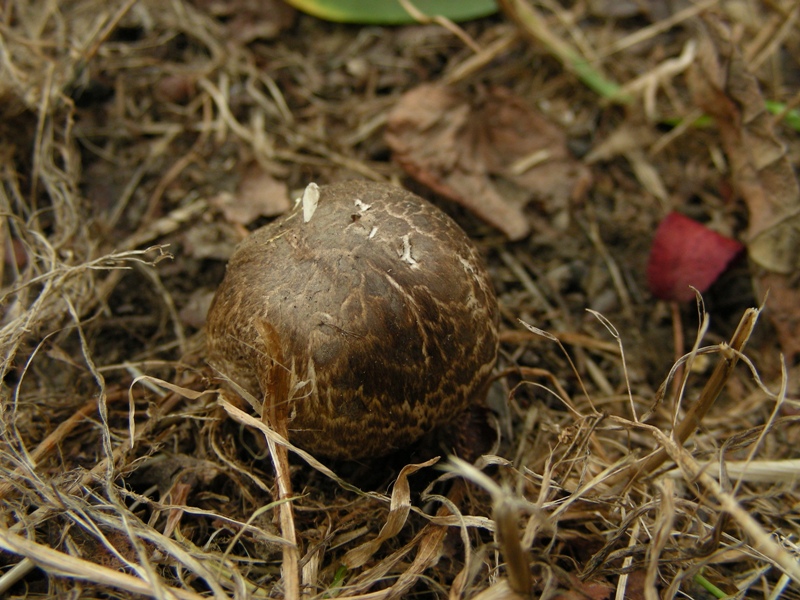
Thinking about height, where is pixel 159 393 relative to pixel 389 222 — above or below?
below

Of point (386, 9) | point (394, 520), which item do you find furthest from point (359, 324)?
point (386, 9)

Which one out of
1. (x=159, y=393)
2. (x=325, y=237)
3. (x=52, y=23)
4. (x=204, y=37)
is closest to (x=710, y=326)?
(x=325, y=237)

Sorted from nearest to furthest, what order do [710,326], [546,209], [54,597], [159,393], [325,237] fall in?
[54,597] < [325,237] < [159,393] < [710,326] < [546,209]

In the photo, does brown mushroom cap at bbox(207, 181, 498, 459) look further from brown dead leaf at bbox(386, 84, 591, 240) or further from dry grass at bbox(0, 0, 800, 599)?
brown dead leaf at bbox(386, 84, 591, 240)

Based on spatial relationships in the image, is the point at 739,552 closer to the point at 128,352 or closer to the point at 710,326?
the point at 710,326

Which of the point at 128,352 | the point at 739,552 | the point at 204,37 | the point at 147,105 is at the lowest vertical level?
the point at 128,352

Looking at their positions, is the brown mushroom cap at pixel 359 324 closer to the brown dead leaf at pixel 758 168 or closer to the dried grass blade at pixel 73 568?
the dried grass blade at pixel 73 568
